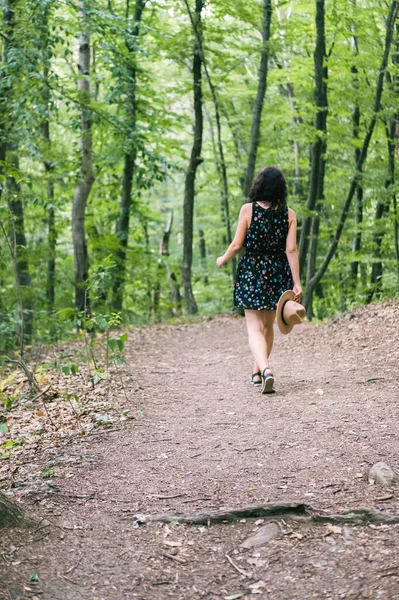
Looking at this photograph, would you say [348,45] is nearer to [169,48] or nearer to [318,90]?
[318,90]

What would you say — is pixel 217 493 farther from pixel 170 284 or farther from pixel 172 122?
pixel 170 284

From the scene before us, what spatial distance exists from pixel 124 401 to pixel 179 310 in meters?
12.9

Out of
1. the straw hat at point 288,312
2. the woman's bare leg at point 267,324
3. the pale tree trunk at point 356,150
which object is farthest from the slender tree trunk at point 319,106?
the straw hat at point 288,312

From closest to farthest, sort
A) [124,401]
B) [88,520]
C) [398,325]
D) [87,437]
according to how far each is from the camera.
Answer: [88,520] → [87,437] → [124,401] → [398,325]

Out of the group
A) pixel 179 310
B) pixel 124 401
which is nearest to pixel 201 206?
pixel 179 310

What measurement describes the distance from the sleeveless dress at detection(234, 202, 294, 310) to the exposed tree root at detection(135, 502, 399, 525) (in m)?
3.15

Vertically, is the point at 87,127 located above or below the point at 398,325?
above

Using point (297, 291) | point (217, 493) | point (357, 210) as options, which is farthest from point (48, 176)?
point (217, 493)

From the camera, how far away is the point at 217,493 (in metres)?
3.52

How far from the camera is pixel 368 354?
7473 millimetres

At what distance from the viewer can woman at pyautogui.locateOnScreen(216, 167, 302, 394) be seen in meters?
6.01

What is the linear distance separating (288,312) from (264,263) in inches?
28.7

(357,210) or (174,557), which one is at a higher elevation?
(357,210)

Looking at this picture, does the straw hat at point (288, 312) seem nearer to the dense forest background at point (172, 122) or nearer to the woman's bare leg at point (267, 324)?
the woman's bare leg at point (267, 324)
